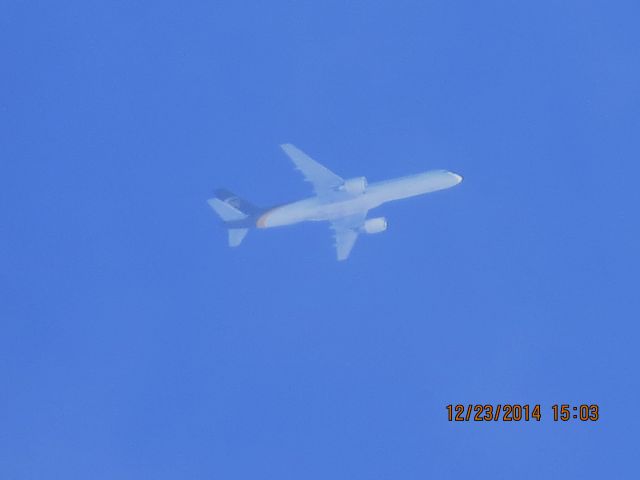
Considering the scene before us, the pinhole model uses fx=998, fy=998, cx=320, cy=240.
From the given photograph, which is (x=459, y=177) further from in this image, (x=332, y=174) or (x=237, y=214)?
(x=237, y=214)

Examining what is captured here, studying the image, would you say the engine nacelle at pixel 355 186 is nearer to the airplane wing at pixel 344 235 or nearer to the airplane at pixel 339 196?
the airplane at pixel 339 196

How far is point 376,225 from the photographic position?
8906 centimetres

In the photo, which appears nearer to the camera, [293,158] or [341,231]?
[293,158]

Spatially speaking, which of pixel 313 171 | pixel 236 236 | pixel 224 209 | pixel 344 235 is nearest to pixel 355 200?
pixel 313 171

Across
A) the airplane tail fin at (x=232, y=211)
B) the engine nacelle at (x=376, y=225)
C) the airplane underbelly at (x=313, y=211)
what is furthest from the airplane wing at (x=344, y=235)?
the airplane tail fin at (x=232, y=211)

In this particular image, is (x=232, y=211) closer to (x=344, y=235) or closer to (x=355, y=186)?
(x=344, y=235)

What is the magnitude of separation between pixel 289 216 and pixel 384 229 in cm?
883

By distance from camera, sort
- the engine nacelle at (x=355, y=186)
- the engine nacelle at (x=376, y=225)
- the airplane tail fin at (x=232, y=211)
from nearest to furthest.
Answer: the engine nacelle at (x=355, y=186) < the engine nacelle at (x=376, y=225) < the airplane tail fin at (x=232, y=211)

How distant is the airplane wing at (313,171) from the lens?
8519 cm

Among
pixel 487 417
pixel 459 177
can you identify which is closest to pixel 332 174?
pixel 459 177

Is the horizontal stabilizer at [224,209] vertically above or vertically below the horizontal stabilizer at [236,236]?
above

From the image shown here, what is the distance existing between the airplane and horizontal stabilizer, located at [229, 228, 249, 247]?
0.81 meters

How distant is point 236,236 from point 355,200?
12972 mm

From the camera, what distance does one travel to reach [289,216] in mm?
87000
